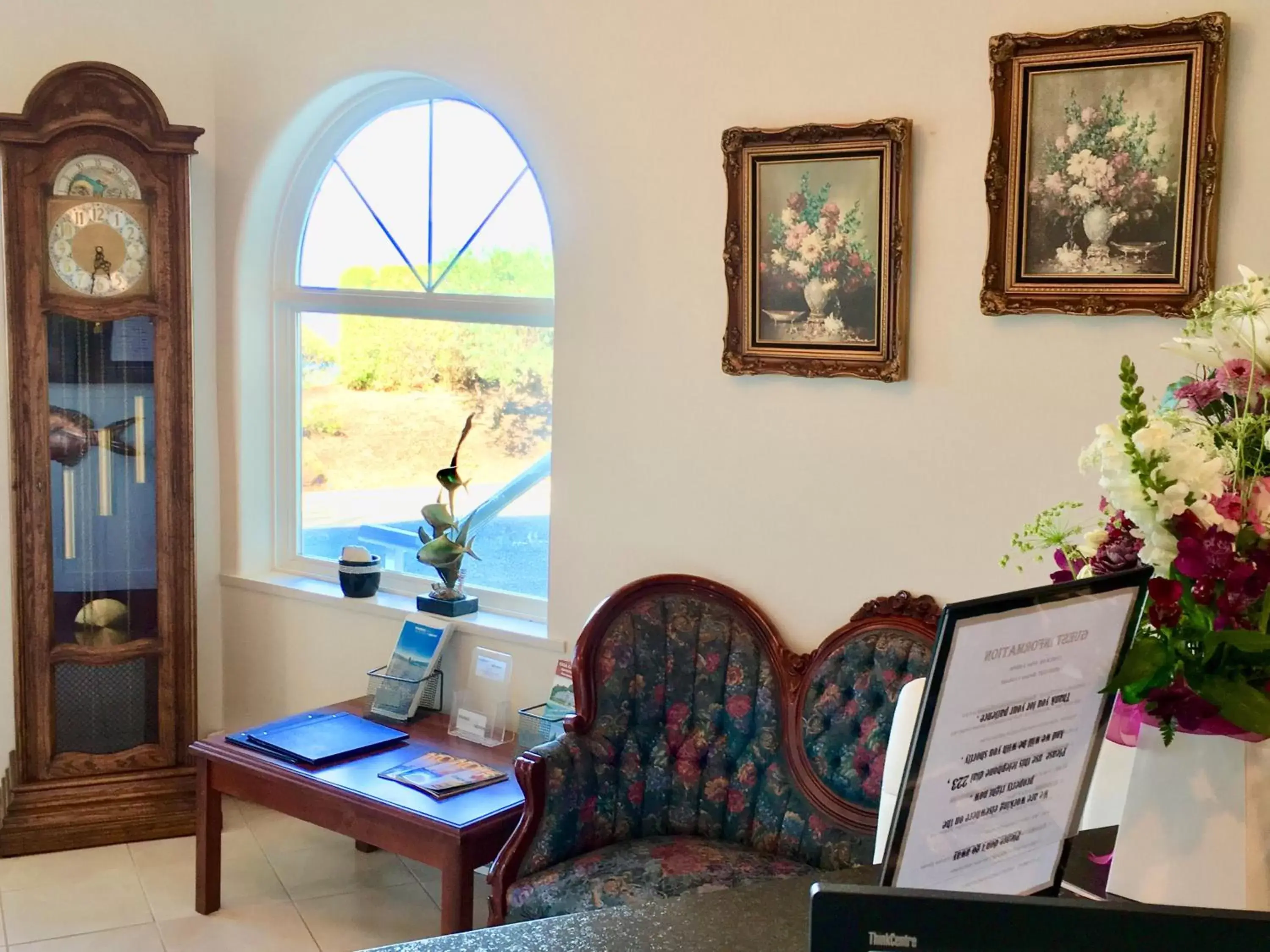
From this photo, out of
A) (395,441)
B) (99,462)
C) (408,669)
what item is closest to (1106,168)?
(408,669)

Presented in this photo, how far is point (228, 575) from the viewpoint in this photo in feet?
13.9

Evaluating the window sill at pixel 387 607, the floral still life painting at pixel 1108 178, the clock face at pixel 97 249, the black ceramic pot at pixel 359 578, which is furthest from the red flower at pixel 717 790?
Answer: the clock face at pixel 97 249

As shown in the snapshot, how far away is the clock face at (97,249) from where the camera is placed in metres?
3.70

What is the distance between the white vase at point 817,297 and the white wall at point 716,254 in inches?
6.1

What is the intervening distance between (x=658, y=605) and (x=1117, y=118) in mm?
1479

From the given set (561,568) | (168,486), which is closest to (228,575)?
(168,486)

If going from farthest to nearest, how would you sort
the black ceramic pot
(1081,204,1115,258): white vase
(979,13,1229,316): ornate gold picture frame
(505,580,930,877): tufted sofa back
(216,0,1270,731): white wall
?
the black ceramic pot < (505,580,930,877): tufted sofa back < (216,0,1270,731): white wall < (1081,204,1115,258): white vase < (979,13,1229,316): ornate gold picture frame

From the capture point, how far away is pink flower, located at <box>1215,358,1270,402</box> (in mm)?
1232

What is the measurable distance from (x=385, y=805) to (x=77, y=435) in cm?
161

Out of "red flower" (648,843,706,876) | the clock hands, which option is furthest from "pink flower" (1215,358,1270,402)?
the clock hands

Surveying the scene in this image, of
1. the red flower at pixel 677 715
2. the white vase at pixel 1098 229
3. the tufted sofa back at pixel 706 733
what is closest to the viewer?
the white vase at pixel 1098 229

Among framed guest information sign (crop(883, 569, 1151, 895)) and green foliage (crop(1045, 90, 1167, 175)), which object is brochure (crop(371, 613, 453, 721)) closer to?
green foliage (crop(1045, 90, 1167, 175))

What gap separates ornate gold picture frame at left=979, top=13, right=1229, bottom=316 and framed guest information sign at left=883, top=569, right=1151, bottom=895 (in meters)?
1.50

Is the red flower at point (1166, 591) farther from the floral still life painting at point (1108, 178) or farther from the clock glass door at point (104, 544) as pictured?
the clock glass door at point (104, 544)
